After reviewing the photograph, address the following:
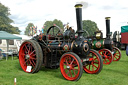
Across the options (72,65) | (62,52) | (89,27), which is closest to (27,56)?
(62,52)

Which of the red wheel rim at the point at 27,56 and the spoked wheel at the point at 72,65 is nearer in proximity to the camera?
the spoked wheel at the point at 72,65

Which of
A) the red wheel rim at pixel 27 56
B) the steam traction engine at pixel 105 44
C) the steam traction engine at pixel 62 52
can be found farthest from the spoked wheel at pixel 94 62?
the steam traction engine at pixel 105 44

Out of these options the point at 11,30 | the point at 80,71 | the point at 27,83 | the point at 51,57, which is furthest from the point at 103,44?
the point at 11,30

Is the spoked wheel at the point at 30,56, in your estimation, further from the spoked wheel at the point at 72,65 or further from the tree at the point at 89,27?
the tree at the point at 89,27

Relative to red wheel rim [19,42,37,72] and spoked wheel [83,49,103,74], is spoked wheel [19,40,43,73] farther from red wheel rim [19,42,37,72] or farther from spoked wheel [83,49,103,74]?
spoked wheel [83,49,103,74]

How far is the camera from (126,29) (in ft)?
14.4

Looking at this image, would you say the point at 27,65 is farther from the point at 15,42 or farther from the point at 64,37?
the point at 15,42

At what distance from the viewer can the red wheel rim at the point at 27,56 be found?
5.12 metres

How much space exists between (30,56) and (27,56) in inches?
5.1

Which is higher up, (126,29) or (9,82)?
(126,29)

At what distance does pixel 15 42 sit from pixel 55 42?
7.71 metres

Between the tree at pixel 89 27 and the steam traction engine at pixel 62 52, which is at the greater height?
the tree at pixel 89 27

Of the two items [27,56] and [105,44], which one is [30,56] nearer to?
[27,56]

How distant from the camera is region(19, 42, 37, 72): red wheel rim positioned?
5.12 m
